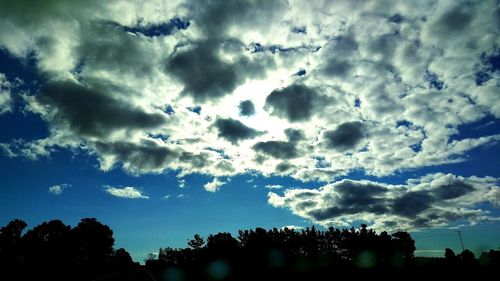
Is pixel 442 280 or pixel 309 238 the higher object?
pixel 309 238

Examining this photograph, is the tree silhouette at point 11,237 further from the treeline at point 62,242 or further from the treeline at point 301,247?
the treeline at point 301,247

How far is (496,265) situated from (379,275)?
15580mm

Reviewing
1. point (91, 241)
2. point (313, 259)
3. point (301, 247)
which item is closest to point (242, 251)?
point (313, 259)

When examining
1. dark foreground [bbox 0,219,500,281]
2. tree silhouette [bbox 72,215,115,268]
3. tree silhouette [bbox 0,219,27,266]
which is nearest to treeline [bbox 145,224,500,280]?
dark foreground [bbox 0,219,500,281]

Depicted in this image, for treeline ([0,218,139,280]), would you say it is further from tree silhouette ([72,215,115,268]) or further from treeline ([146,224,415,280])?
treeline ([146,224,415,280])

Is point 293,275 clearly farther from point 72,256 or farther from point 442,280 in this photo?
point 72,256

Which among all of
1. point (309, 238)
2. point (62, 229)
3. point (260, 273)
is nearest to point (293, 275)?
point (260, 273)

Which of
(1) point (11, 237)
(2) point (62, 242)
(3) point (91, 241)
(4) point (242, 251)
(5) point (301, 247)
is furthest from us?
(5) point (301, 247)

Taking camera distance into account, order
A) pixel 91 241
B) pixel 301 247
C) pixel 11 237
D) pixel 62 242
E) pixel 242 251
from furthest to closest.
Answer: pixel 301 247 → pixel 91 241 → pixel 62 242 → pixel 11 237 → pixel 242 251

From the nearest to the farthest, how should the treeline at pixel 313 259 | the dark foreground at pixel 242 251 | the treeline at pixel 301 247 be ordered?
Answer: the treeline at pixel 313 259 → the dark foreground at pixel 242 251 → the treeline at pixel 301 247

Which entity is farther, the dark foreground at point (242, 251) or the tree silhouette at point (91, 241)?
the tree silhouette at point (91, 241)

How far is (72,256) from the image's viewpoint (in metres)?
130

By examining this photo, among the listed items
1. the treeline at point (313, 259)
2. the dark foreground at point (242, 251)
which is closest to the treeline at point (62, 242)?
the dark foreground at point (242, 251)

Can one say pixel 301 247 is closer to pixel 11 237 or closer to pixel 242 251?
pixel 242 251
